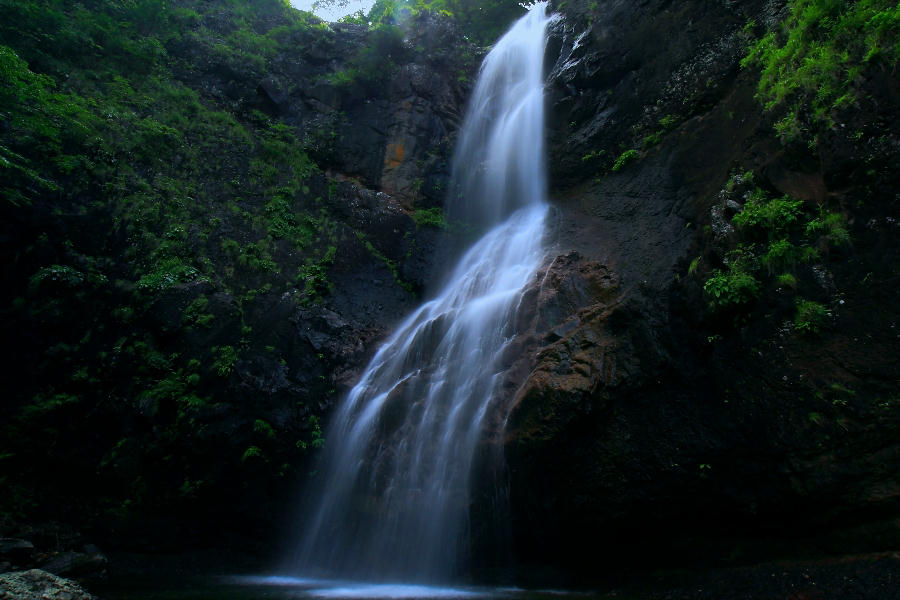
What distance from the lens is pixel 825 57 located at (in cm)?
706

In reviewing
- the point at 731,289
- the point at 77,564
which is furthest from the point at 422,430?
the point at 77,564

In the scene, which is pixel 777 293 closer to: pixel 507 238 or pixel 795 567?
pixel 795 567

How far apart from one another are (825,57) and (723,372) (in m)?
5.13

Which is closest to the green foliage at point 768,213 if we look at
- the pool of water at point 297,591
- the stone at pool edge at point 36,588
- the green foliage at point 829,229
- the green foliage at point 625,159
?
the green foliage at point 829,229

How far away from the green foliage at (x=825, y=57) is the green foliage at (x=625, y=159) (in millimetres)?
3138

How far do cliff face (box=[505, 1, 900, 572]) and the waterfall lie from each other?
1.03 metres

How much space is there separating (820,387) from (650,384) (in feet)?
6.67

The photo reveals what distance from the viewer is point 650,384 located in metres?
7.02

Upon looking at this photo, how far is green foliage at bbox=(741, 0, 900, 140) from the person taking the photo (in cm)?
629

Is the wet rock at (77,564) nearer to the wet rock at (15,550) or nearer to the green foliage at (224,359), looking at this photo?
the wet rock at (15,550)

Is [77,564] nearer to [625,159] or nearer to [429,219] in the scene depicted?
[429,219]

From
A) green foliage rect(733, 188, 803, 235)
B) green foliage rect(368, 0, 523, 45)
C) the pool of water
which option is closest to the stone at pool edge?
the pool of water

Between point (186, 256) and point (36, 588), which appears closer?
point (36, 588)

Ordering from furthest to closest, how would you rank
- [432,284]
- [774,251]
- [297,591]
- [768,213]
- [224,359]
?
[432,284]
[224,359]
[297,591]
[768,213]
[774,251]
